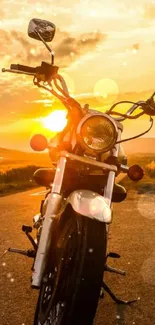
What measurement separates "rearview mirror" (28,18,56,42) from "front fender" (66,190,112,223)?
4.19 ft

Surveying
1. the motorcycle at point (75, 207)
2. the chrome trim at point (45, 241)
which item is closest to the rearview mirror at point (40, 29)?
the motorcycle at point (75, 207)

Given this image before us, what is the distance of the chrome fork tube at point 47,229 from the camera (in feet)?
11.4

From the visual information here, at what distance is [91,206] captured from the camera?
3.22 meters

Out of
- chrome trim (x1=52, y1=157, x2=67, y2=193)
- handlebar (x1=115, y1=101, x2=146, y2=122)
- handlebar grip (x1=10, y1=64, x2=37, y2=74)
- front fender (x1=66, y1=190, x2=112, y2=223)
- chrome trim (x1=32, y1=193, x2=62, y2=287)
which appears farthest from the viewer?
handlebar (x1=115, y1=101, x2=146, y2=122)

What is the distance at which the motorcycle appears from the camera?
3088 millimetres

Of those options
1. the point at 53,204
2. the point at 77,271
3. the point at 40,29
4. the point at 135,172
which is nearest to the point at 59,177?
the point at 53,204

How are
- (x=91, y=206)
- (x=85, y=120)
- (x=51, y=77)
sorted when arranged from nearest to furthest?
(x=91, y=206) < (x=85, y=120) < (x=51, y=77)

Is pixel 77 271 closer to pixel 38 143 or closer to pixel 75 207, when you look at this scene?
pixel 75 207

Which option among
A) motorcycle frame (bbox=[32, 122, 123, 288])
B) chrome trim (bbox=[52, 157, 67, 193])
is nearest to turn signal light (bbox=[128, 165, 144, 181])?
motorcycle frame (bbox=[32, 122, 123, 288])

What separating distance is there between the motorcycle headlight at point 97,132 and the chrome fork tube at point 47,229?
27cm

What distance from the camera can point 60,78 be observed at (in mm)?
3869

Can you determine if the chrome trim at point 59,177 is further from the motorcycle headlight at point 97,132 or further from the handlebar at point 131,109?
the handlebar at point 131,109

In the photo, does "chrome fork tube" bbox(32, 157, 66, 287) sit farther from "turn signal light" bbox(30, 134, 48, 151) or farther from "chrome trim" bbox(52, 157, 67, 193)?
"turn signal light" bbox(30, 134, 48, 151)

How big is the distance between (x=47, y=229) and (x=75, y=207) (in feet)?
1.32
